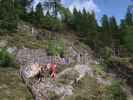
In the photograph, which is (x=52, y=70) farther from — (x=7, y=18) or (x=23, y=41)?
(x=7, y=18)

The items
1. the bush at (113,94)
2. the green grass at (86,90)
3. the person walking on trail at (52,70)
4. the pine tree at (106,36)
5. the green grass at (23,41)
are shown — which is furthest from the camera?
the pine tree at (106,36)

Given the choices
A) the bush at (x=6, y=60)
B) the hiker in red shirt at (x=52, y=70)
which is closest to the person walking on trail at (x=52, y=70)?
the hiker in red shirt at (x=52, y=70)

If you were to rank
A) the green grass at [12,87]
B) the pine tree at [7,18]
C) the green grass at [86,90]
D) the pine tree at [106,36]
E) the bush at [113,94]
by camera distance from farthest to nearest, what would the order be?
1. the pine tree at [106,36]
2. the pine tree at [7,18]
3. the green grass at [86,90]
4. the bush at [113,94]
5. the green grass at [12,87]

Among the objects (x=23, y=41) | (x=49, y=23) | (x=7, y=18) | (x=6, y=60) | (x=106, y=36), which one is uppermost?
(x=49, y=23)

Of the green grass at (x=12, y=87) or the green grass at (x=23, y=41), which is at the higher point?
the green grass at (x=23, y=41)

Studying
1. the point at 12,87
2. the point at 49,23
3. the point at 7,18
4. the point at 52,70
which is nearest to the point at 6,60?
the point at 52,70

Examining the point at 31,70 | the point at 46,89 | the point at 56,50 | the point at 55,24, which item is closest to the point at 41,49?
the point at 56,50

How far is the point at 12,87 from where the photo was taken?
19.9m

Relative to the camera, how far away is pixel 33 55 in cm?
3055

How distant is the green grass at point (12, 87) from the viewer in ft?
60.9

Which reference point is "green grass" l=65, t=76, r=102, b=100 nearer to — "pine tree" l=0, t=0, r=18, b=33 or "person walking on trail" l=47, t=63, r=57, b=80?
"person walking on trail" l=47, t=63, r=57, b=80

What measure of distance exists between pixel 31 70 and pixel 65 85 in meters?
3.22

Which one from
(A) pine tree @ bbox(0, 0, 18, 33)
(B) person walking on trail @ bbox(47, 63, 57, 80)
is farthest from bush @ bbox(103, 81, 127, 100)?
(A) pine tree @ bbox(0, 0, 18, 33)

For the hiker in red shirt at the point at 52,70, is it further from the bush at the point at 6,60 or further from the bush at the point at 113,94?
the bush at the point at 113,94
